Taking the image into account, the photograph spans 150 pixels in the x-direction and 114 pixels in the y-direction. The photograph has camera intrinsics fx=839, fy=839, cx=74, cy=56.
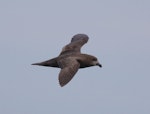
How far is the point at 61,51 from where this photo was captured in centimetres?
3291

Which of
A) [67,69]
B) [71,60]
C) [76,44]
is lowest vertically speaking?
[67,69]

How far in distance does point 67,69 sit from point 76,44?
5.39m

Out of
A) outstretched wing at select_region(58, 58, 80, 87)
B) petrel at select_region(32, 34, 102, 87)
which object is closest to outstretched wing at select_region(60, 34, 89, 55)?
petrel at select_region(32, 34, 102, 87)

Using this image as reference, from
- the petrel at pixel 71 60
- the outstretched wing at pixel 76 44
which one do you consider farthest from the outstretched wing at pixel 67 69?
the outstretched wing at pixel 76 44

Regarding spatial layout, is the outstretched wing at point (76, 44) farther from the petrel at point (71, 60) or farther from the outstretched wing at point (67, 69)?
the outstretched wing at point (67, 69)

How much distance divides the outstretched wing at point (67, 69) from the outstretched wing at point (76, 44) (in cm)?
250

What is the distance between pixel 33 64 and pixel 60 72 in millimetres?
2907

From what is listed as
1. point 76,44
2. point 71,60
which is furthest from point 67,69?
point 76,44

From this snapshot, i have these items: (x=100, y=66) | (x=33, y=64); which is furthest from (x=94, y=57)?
(x=33, y=64)

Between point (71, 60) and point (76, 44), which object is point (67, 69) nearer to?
point (71, 60)

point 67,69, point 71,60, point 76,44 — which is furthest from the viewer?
point 76,44

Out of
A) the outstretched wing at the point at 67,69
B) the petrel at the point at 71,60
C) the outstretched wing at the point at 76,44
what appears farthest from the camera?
the outstretched wing at the point at 76,44

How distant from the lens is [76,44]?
33.8 meters

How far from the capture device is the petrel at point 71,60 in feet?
91.9
